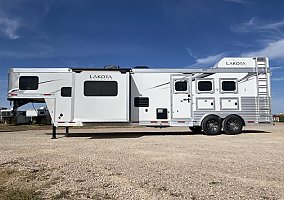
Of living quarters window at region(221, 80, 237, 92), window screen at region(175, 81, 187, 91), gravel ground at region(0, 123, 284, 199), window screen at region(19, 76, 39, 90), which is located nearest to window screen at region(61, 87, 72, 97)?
window screen at region(19, 76, 39, 90)

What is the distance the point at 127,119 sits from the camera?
14.4 metres

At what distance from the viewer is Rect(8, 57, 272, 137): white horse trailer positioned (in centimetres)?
1438

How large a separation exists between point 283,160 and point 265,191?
314 centimetres

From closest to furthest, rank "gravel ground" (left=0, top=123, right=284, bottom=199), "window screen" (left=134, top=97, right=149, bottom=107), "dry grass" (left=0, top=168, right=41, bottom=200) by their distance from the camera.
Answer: "dry grass" (left=0, top=168, right=41, bottom=200)
"gravel ground" (left=0, top=123, right=284, bottom=199)
"window screen" (left=134, top=97, right=149, bottom=107)

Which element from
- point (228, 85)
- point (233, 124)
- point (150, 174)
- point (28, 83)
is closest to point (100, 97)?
point (28, 83)

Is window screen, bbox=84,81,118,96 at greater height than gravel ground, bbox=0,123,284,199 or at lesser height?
greater

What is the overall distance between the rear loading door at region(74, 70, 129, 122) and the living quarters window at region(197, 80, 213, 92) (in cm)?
368

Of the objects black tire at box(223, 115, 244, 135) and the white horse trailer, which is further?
black tire at box(223, 115, 244, 135)

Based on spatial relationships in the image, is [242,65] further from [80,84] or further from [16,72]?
[16,72]

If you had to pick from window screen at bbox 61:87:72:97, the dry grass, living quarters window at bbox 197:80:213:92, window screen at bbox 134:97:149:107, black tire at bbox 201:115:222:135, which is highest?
living quarters window at bbox 197:80:213:92

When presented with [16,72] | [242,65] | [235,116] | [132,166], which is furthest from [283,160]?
[16,72]

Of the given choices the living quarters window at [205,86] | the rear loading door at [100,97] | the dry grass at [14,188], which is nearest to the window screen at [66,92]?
the rear loading door at [100,97]

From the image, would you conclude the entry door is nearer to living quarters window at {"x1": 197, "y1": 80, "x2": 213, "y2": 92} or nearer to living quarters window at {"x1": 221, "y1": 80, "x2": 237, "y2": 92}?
living quarters window at {"x1": 197, "y1": 80, "x2": 213, "y2": 92}

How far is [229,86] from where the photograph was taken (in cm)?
1538
